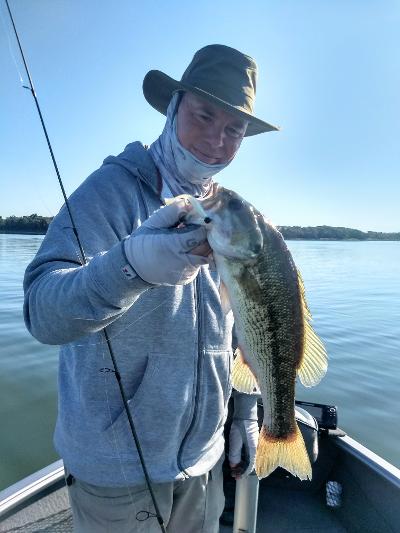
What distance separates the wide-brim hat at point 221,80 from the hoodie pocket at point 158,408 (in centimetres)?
156

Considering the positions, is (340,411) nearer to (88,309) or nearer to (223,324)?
(223,324)

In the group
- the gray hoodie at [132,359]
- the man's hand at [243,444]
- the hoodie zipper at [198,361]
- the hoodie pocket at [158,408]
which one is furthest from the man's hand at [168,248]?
the man's hand at [243,444]

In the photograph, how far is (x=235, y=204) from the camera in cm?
218

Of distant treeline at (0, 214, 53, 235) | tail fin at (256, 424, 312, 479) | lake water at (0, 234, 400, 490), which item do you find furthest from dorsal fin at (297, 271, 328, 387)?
distant treeline at (0, 214, 53, 235)

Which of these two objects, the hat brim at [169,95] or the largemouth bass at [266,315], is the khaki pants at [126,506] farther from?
the hat brim at [169,95]

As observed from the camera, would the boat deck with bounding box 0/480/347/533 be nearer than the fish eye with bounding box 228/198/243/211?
No

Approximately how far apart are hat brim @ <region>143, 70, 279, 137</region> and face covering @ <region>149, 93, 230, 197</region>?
23 centimetres

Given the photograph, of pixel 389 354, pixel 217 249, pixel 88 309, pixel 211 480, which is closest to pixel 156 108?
pixel 217 249

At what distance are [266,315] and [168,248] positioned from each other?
0.77 meters

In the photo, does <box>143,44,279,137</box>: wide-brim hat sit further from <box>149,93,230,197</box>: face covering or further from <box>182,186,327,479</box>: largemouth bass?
<box>182,186,327,479</box>: largemouth bass

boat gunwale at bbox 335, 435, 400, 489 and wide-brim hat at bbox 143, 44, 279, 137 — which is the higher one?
wide-brim hat at bbox 143, 44, 279, 137

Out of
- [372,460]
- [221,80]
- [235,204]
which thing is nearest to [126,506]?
[235,204]

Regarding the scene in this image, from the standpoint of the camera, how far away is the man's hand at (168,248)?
173 centimetres

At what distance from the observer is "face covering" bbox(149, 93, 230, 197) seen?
258cm
